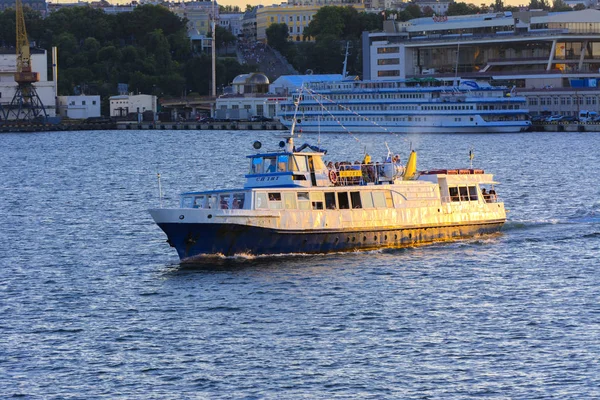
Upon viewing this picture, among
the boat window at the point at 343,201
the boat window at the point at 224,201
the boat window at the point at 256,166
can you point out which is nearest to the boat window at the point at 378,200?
Result: the boat window at the point at 343,201

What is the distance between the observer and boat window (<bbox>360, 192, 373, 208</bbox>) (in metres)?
55.0

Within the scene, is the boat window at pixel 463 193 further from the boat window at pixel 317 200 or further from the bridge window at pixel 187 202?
the bridge window at pixel 187 202

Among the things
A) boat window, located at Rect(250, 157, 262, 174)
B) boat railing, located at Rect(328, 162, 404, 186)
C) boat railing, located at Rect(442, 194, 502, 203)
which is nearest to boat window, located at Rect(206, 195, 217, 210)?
boat window, located at Rect(250, 157, 262, 174)

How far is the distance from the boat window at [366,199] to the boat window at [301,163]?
100 inches

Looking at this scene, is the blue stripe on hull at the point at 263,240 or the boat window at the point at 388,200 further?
the boat window at the point at 388,200

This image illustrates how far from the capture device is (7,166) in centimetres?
11950

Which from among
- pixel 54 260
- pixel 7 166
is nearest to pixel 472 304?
pixel 54 260

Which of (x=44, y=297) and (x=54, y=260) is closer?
(x=44, y=297)

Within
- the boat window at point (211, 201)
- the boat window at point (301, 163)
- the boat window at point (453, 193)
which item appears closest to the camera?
the boat window at point (211, 201)

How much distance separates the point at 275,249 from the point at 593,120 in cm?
12975

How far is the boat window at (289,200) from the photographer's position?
52.8m

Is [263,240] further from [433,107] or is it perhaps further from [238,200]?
[433,107]

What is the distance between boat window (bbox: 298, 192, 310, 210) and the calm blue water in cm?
200

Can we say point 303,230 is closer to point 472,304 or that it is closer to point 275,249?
point 275,249
